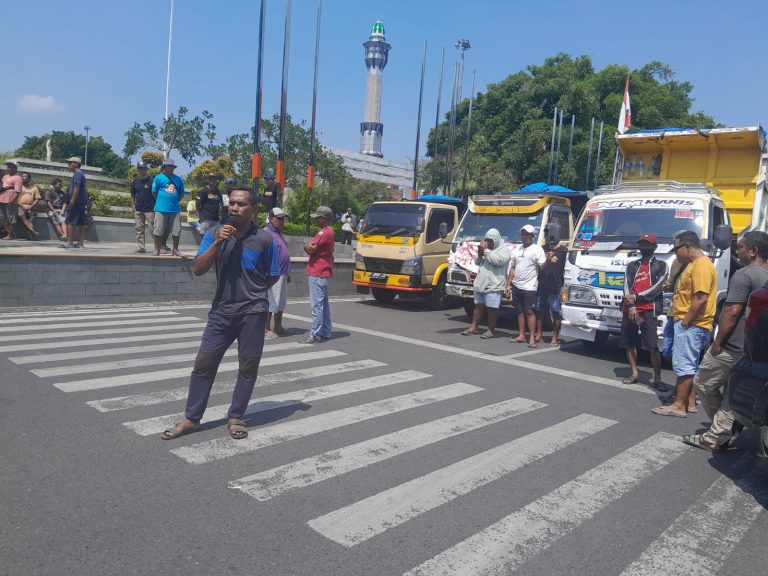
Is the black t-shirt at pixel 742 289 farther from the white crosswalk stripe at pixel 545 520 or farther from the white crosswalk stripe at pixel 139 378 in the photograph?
the white crosswalk stripe at pixel 139 378

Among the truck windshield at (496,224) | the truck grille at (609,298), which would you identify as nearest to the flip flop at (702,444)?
the truck grille at (609,298)

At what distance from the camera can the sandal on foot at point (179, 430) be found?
4988mm

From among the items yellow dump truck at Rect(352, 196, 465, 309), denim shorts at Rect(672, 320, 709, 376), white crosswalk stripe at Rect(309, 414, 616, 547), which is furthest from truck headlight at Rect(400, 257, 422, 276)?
white crosswalk stripe at Rect(309, 414, 616, 547)

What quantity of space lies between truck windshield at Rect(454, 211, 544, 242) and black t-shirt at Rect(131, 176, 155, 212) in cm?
602

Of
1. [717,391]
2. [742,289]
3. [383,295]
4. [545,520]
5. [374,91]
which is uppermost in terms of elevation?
[374,91]

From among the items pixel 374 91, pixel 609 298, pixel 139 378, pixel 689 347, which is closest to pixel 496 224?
pixel 609 298

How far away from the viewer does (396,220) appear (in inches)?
561

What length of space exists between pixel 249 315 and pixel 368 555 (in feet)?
7.51

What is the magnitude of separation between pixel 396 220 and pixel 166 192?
4.69 m

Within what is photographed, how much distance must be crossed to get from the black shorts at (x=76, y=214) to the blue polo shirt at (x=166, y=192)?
1.64 m

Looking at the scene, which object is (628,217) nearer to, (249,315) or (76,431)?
(249,315)

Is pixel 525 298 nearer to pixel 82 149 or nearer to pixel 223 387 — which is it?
pixel 223 387

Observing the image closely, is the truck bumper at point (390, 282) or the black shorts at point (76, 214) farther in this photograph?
the truck bumper at point (390, 282)

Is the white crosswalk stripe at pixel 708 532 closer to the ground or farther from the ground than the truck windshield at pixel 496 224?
closer to the ground
